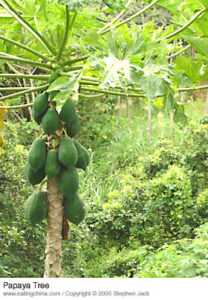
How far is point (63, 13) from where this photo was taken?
1.62 meters

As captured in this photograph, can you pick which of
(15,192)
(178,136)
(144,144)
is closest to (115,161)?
(144,144)

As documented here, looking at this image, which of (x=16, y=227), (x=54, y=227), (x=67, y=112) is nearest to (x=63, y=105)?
(x=67, y=112)

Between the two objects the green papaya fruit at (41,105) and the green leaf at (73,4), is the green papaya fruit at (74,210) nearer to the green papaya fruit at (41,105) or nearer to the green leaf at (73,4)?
the green papaya fruit at (41,105)

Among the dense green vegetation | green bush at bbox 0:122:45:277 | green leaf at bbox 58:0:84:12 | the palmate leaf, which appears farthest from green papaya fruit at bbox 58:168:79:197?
green bush at bbox 0:122:45:277

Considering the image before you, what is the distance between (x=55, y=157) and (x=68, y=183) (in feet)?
0.38

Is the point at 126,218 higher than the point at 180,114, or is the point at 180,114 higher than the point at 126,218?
the point at 180,114

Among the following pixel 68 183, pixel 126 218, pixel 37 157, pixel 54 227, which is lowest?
pixel 126 218

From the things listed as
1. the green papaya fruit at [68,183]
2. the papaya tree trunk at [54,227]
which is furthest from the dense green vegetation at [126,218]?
the green papaya fruit at [68,183]

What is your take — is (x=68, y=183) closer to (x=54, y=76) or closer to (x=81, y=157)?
(x=81, y=157)

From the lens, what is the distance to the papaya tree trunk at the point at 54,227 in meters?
1.65

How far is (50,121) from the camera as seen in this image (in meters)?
1.59

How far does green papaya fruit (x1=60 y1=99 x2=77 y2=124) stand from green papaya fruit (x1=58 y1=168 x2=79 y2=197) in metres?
0.21

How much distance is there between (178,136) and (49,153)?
15.4 ft
